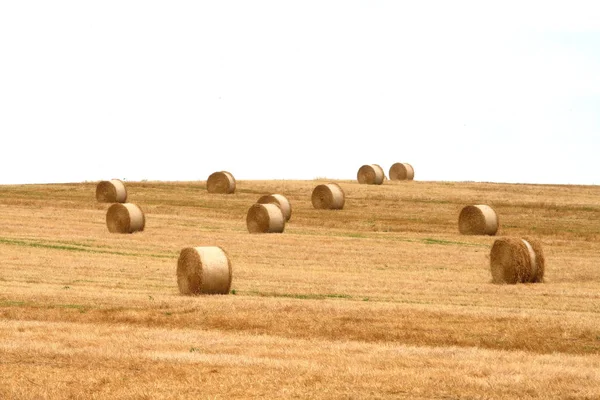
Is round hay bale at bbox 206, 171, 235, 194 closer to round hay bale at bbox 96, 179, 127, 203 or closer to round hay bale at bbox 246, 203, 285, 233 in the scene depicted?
round hay bale at bbox 96, 179, 127, 203

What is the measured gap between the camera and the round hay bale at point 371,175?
216 ft

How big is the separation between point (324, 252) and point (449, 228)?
11.5 m

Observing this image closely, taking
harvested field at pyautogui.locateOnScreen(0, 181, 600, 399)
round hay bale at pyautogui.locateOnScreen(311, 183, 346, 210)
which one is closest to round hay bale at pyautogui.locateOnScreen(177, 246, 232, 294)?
harvested field at pyautogui.locateOnScreen(0, 181, 600, 399)

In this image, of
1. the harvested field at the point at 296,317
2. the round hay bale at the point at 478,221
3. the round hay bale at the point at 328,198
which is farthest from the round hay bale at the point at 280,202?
the round hay bale at the point at 478,221

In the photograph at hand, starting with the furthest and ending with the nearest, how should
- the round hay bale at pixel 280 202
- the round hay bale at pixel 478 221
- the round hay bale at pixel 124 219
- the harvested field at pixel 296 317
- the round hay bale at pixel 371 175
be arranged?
1. the round hay bale at pixel 371 175
2. the round hay bale at pixel 280 202
3. the round hay bale at pixel 478 221
4. the round hay bale at pixel 124 219
5. the harvested field at pixel 296 317

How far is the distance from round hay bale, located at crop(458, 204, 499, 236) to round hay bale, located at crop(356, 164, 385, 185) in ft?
72.6

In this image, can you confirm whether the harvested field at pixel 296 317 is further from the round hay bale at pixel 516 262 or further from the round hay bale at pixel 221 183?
the round hay bale at pixel 221 183

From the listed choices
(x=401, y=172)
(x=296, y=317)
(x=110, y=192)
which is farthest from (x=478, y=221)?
(x=401, y=172)

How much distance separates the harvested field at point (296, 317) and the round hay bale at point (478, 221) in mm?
797

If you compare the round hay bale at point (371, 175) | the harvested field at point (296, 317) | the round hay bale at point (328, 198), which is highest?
the round hay bale at point (371, 175)

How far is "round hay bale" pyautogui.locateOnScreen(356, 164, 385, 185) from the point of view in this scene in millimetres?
65938

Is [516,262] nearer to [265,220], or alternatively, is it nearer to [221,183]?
[265,220]

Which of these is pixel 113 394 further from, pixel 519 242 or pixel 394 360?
pixel 519 242

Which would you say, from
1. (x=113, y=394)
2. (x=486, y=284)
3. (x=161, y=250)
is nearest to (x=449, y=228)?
(x=161, y=250)
